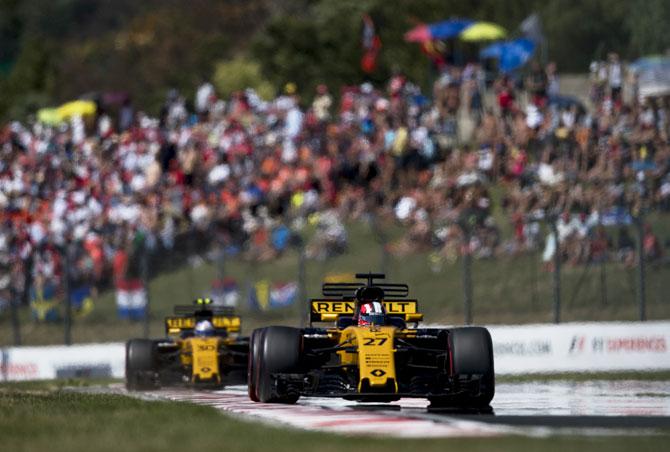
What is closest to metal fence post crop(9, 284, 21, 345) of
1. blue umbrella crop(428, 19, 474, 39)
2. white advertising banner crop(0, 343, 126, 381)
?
white advertising banner crop(0, 343, 126, 381)

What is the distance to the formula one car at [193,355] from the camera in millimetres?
23891

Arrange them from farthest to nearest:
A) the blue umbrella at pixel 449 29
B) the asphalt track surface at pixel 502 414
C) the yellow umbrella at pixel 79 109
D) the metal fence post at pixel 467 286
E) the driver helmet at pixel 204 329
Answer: the yellow umbrella at pixel 79 109
the blue umbrella at pixel 449 29
the metal fence post at pixel 467 286
the driver helmet at pixel 204 329
the asphalt track surface at pixel 502 414

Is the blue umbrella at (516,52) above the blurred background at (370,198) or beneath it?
above

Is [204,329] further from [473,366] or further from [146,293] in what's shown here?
[473,366]

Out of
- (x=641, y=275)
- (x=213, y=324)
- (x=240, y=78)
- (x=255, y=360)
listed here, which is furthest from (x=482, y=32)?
(x=240, y=78)

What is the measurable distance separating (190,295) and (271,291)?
200 cm

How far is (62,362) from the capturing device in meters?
32.3

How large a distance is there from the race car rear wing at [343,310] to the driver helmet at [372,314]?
2.51 feet

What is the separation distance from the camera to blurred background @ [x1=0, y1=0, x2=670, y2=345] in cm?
2736

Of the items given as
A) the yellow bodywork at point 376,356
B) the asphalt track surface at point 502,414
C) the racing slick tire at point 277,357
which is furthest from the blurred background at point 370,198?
the yellow bodywork at point 376,356

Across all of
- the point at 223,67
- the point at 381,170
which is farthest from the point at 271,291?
the point at 223,67

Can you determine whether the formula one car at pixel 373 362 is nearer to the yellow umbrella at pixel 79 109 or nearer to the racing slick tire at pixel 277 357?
the racing slick tire at pixel 277 357

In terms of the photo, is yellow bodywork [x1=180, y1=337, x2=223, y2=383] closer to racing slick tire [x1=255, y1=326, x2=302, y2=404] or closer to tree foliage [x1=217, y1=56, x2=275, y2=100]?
racing slick tire [x1=255, y1=326, x2=302, y2=404]

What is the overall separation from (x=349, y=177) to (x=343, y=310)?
1496 centimetres
